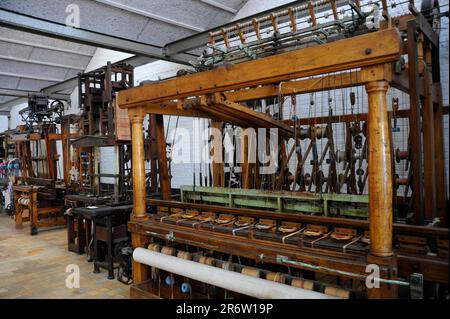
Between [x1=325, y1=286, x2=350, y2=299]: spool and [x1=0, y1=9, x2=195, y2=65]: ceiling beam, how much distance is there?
213 inches

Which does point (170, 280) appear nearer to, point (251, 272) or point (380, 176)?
point (251, 272)

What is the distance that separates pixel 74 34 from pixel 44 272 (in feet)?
11.8

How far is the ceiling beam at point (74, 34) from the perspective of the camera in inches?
207

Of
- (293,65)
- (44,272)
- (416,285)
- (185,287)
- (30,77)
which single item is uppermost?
(30,77)

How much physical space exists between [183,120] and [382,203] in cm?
646

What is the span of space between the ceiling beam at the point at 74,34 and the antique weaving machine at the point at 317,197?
3010mm

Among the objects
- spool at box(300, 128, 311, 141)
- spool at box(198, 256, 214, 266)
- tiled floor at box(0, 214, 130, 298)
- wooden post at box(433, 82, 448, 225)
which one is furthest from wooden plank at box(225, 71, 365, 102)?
tiled floor at box(0, 214, 130, 298)

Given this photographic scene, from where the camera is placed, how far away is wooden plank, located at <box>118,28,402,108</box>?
6.21ft

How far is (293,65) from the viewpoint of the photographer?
7.22ft

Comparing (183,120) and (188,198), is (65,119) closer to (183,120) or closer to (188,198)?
(183,120)

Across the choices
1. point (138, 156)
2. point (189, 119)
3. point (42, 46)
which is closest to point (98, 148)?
point (189, 119)

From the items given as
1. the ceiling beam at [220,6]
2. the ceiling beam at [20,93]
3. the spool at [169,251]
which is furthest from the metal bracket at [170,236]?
the ceiling beam at [20,93]

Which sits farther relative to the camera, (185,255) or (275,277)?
(185,255)
